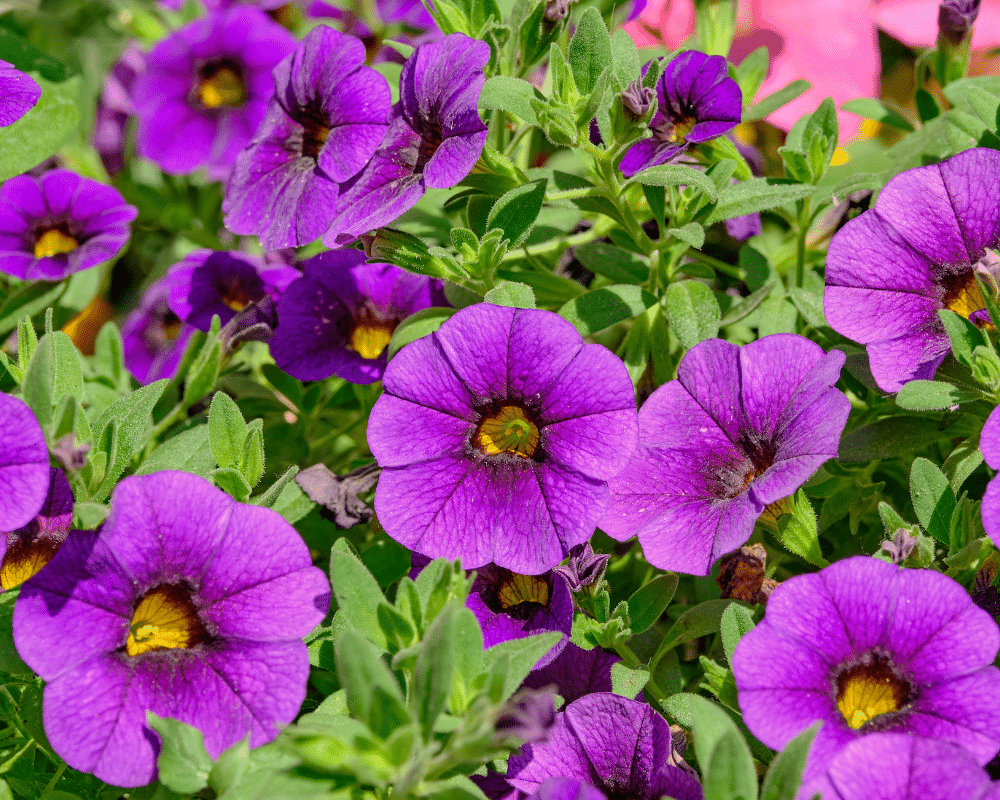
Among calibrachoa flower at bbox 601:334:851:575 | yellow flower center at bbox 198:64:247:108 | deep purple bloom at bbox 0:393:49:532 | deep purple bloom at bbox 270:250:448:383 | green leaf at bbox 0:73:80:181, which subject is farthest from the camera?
yellow flower center at bbox 198:64:247:108

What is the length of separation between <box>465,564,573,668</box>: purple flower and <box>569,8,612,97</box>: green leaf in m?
0.62

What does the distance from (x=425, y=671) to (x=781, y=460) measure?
18.4 inches

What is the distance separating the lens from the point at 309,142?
1.49 metres

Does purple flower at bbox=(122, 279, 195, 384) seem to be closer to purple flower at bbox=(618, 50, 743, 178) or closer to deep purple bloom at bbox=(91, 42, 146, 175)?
deep purple bloom at bbox=(91, 42, 146, 175)

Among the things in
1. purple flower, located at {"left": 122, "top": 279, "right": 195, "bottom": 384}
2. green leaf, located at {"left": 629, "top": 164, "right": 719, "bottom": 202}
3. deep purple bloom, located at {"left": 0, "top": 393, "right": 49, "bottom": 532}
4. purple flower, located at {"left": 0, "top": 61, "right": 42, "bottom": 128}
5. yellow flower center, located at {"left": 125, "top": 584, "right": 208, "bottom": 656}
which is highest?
green leaf, located at {"left": 629, "top": 164, "right": 719, "bottom": 202}

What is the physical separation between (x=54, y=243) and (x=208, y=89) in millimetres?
718

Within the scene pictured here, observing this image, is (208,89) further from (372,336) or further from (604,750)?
(604,750)

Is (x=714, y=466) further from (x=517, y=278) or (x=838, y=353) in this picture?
(x=517, y=278)

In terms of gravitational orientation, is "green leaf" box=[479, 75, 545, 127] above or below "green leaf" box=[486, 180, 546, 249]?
above

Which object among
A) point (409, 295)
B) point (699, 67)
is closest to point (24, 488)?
point (409, 295)

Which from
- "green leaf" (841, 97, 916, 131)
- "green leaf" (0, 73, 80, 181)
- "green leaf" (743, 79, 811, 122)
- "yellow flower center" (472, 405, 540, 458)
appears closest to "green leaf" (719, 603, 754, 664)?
"yellow flower center" (472, 405, 540, 458)

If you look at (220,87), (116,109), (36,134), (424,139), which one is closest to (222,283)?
(36,134)

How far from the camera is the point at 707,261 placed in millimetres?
1571

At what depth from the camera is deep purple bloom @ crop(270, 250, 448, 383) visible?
4.77 feet
